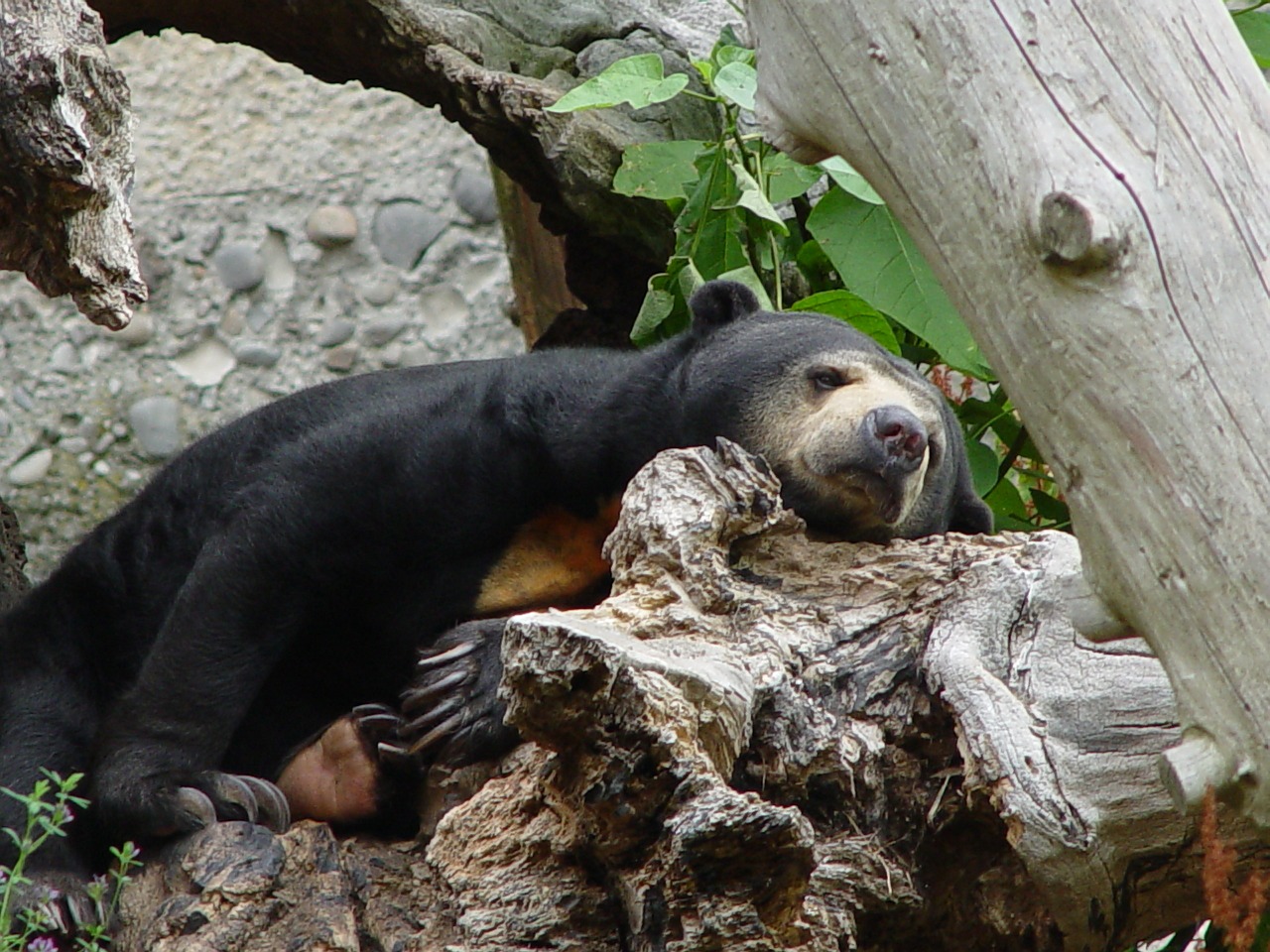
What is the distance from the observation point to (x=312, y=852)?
3236mm

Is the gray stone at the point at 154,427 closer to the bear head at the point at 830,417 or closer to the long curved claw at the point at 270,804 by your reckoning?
the bear head at the point at 830,417

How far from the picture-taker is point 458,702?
362 cm

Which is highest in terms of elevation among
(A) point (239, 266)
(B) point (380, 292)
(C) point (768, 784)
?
(C) point (768, 784)

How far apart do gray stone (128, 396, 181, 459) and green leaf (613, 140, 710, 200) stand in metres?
5.05

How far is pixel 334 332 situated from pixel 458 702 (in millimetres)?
6432

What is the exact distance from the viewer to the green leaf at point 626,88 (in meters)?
4.38

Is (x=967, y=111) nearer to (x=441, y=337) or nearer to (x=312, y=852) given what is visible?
(x=312, y=852)

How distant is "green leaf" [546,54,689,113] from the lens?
4.38 meters

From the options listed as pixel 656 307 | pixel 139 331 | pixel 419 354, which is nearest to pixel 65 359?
Result: pixel 139 331

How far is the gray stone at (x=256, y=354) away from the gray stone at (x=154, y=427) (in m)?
0.57

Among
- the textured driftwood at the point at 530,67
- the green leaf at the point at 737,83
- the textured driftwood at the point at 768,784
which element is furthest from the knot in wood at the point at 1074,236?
the textured driftwood at the point at 530,67

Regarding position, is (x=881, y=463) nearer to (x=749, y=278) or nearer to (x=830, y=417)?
(x=830, y=417)

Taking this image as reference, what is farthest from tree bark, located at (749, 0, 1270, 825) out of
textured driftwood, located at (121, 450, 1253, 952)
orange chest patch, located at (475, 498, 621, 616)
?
orange chest patch, located at (475, 498, 621, 616)

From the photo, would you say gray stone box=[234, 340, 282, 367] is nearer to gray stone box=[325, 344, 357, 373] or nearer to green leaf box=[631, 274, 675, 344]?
gray stone box=[325, 344, 357, 373]
